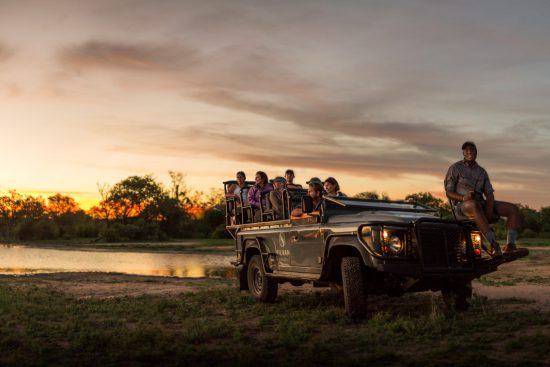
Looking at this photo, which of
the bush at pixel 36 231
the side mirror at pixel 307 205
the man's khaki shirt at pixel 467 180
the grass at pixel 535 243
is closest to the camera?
the man's khaki shirt at pixel 467 180

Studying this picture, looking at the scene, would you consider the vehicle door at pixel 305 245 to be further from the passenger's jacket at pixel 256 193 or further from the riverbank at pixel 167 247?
the riverbank at pixel 167 247

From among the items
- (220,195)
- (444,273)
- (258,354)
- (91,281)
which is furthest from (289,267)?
(220,195)

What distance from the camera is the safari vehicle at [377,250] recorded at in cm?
862

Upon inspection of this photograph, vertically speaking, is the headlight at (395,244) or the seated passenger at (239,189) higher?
the seated passenger at (239,189)

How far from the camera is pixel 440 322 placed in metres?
8.51

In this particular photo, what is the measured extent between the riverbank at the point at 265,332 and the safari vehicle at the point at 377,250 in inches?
20.4

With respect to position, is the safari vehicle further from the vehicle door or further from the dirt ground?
the dirt ground

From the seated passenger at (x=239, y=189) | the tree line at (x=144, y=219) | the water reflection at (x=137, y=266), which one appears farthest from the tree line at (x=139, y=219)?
the seated passenger at (x=239, y=189)

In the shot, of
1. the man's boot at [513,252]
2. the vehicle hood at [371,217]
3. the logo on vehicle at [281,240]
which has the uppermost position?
the vehicle hood at [371,217]

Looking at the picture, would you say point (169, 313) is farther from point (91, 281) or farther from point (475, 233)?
point (91, 281)

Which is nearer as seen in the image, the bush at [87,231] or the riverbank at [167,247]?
the riverbank at [167,247]

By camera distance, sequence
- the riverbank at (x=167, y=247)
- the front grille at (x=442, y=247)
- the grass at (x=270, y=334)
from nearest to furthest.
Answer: the grass at (x=270, y=334) < the front grille at (x=442, y=247) < the riverbank at (x=167, y=247)

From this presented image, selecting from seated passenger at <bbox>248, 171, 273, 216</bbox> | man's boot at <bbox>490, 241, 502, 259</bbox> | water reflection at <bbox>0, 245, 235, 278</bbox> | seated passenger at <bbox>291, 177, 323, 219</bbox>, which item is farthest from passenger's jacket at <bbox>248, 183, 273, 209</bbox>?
water reflection at <bbox>0, 245, 235, 278</bbox>

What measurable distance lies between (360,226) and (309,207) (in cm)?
123
